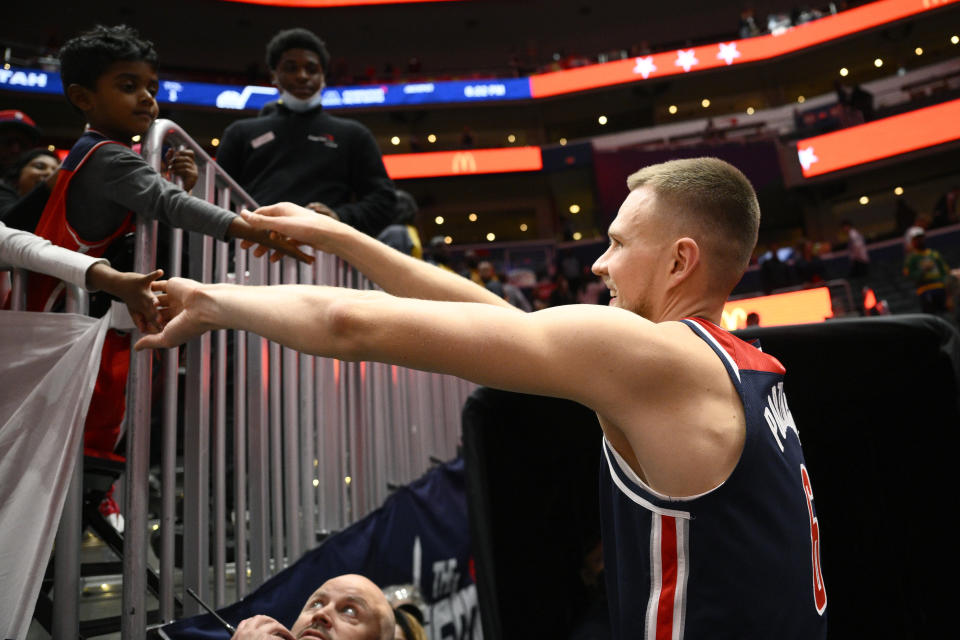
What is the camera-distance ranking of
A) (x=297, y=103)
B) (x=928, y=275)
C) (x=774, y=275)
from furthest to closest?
(x=774, y=275) < (x=928, y=275) < (x=297, y=103)

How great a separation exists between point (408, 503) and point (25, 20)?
26.0 metres

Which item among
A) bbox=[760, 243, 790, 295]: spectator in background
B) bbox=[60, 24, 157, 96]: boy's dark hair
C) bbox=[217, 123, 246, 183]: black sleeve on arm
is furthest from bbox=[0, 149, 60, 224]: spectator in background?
bbox=[760, 243, 790, 295]: spectator in background

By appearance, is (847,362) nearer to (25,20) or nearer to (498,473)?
(498,473)

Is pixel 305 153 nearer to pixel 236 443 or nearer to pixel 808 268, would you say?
pixel 236 443

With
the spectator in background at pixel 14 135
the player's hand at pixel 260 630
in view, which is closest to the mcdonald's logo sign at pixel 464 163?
the spectator in background at pixel 14 135

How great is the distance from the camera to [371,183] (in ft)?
12.5

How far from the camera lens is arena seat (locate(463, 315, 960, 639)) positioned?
2271mm

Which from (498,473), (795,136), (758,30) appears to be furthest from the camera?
(758,30)

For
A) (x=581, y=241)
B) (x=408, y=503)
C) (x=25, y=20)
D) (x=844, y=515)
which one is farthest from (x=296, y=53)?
(x=25, y=20)

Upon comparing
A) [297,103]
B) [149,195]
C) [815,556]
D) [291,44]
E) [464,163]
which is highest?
[464,163]

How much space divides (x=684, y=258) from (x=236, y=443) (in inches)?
69.2

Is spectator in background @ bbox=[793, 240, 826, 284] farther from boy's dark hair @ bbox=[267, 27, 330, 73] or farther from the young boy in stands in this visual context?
the young boy in stands

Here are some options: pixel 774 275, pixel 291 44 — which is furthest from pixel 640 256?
pixel 774 275

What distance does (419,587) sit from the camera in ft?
10.4
